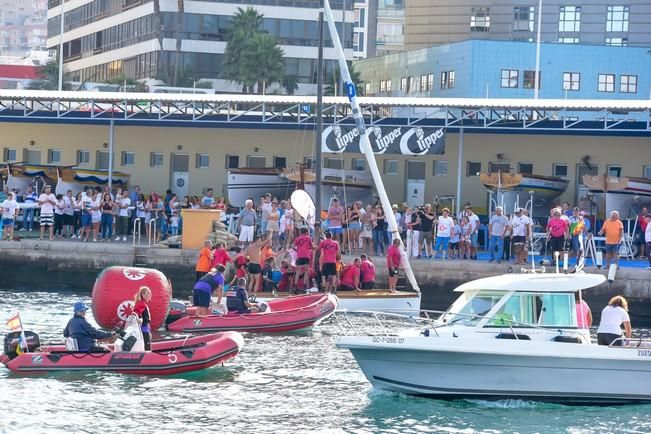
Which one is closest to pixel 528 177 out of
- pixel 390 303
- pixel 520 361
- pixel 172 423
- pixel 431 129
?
A: pixel 431 129

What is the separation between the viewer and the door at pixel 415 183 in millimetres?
45969

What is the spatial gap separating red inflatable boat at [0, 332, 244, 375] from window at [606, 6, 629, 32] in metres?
70.1

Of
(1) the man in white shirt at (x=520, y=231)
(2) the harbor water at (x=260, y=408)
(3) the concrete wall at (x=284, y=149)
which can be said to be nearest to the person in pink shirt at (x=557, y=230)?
(1) the man in white shirt at (x=520, y=231)

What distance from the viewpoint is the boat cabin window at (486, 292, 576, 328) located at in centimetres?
2119

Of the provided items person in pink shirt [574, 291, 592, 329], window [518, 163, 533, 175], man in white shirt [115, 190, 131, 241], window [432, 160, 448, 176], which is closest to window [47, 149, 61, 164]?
man in white shirt [115, 190, 131, 241]

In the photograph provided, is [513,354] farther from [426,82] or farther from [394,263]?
[426,82]

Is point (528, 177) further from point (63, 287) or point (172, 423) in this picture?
point (172, 423)

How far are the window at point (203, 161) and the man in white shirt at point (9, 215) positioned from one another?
10.2 meters

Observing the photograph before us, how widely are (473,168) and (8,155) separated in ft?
60.4

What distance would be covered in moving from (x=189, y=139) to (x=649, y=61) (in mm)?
35854

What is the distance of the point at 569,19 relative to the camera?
88125 mm

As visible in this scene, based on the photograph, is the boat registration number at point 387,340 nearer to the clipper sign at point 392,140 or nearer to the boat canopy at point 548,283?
the boat canopy at point 548,283

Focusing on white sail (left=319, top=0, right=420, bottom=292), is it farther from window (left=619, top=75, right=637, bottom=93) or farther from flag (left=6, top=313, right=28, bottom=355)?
window (left=619, top=75, right=637, bottom=93)

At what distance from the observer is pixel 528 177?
137 ft
